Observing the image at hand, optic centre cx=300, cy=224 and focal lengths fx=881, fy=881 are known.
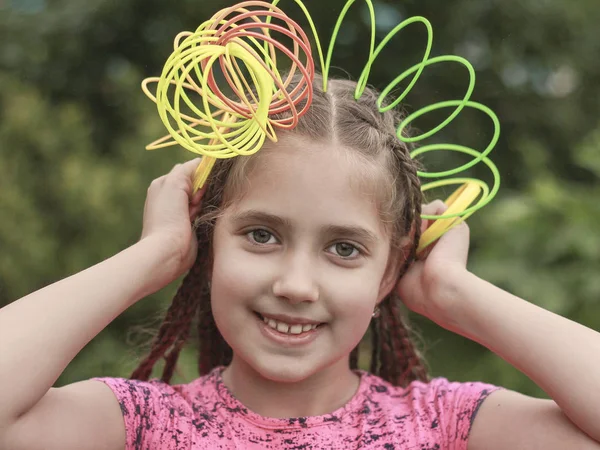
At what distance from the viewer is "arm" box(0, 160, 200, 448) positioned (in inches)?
69.4

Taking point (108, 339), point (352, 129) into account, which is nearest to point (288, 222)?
point (352, 129)

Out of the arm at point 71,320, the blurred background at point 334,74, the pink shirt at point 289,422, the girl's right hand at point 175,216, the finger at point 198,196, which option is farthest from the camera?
the blurred background at point 334,74

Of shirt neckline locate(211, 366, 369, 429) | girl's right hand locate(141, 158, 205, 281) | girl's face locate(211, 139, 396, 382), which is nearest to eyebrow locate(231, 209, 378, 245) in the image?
girl's face locate(211, 139, 396, 382)

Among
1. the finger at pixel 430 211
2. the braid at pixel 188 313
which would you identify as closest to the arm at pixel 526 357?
the finger at pixel 430 211

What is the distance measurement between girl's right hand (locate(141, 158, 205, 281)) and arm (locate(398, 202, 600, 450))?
599mm

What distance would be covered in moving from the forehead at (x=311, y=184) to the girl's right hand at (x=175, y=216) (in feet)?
0.59

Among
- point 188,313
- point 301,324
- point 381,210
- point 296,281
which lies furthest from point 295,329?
point 188,313

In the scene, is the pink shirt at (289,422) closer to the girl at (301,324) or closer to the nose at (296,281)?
the girl at (301,324)

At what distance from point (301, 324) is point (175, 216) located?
440mm

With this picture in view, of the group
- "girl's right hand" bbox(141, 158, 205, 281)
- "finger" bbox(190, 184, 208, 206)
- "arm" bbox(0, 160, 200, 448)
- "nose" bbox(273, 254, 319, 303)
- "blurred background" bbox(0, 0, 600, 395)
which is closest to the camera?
"arm" bbox(0, 160, 200, 448)

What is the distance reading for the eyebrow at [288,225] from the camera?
6.34ft

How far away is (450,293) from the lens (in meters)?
2.11

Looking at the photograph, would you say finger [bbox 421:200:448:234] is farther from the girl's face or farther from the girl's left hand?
the girl's face

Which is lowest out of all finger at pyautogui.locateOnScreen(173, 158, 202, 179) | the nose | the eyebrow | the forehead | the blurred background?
the nose
